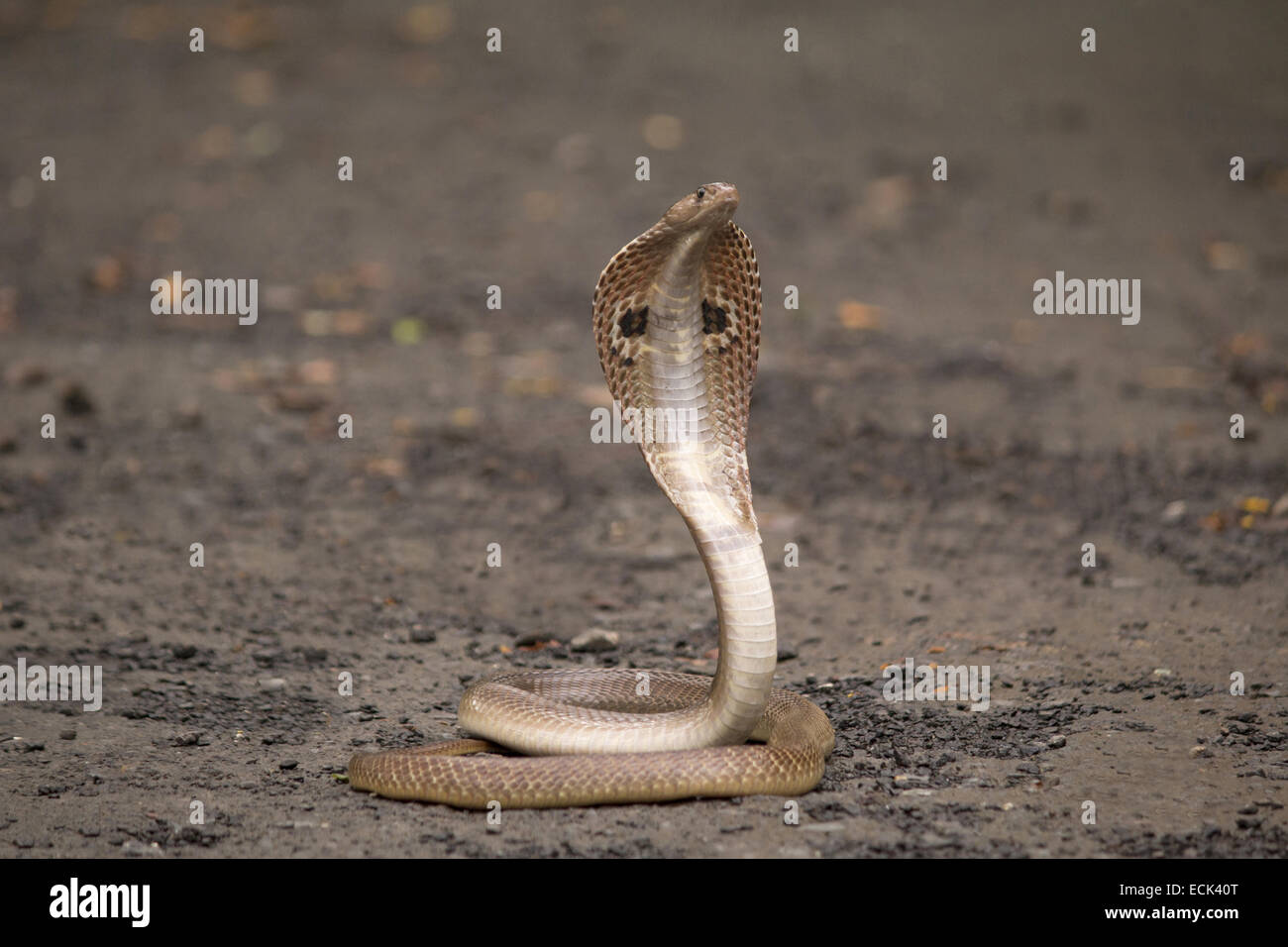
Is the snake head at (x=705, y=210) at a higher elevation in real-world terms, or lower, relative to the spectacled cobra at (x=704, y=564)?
higher

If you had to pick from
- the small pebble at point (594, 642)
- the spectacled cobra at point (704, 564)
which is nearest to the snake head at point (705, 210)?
the spectacled cobra at point (704, 564)

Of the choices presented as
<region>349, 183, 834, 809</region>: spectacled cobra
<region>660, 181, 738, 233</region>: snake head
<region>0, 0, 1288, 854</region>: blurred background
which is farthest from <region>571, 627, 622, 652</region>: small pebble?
<region>660, 181, 738, 233</region>: snake head

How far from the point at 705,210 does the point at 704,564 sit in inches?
49.2

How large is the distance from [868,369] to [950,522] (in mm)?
2896

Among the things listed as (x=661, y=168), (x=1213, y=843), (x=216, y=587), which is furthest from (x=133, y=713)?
(x=661, y=168)

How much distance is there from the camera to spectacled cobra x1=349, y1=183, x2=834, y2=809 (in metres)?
5.07

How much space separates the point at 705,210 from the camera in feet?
15.8

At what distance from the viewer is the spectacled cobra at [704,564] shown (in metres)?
5.07

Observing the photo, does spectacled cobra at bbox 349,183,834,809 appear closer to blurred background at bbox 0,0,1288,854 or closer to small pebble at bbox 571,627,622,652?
blurred background at bbox 0,0,1288,854

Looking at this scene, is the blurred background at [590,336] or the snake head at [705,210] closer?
the snake head at [705,210]

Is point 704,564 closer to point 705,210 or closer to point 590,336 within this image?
point 705,210

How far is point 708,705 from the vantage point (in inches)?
210

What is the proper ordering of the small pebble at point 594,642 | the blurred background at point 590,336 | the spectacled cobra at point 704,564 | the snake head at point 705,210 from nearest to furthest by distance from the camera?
the snake head at point 705,210, the spectacled cobra at point 704,564, the small pebble at point 594,642, the blurred background at point 590,336

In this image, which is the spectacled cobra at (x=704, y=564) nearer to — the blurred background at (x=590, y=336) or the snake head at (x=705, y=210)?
the snake head at (x=705, y=210)
